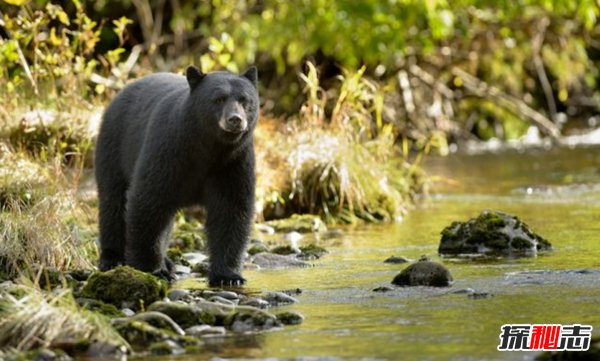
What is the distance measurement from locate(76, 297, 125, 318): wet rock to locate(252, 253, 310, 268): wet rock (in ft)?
8.24

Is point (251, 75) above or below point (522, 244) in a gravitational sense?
above

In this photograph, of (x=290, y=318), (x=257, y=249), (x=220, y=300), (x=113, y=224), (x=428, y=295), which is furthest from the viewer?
(x=257, y=249)

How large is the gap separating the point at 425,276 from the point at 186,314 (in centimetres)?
189

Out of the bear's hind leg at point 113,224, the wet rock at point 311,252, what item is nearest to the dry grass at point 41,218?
the bear's hind leg at point 113,224

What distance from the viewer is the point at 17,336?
6.12m

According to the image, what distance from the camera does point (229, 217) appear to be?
8.59 m

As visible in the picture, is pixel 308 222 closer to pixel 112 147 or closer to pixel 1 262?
pixel 112 147

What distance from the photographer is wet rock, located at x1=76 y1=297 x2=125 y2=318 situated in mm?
6949

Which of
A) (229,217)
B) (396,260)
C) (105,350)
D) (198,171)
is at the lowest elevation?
(105,350)

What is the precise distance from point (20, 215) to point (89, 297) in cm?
161

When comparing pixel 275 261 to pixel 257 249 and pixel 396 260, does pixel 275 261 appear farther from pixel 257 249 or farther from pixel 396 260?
pixel 396 260

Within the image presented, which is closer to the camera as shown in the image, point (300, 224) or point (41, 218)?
point (41, 218)

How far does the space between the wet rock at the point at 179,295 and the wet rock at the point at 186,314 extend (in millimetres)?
752

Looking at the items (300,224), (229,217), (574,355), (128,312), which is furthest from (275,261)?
(574,355)
